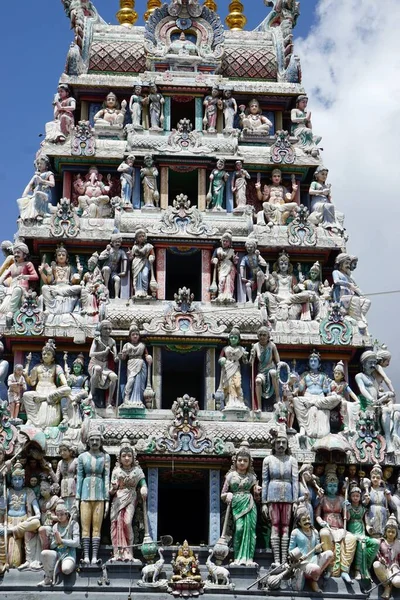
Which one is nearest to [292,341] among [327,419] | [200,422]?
[327,419]

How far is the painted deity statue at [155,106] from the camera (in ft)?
120

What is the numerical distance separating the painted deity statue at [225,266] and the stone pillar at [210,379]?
2056 mm

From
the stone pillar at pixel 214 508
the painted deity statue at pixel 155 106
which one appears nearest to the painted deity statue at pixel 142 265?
the painted deity statue at pixel 155 106

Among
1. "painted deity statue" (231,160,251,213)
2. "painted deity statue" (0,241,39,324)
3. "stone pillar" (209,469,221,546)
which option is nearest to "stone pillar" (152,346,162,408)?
"stone pillar" (209,469,221,546)

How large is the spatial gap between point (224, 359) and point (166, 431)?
294cm

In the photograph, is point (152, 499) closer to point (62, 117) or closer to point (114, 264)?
point (114, 264)

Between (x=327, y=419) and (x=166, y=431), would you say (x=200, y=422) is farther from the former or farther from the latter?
(x=327, y=419)

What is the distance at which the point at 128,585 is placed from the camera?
2639 cm

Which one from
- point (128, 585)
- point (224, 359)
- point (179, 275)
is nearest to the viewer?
point (128, 585)

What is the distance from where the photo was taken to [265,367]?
30422 millimetres

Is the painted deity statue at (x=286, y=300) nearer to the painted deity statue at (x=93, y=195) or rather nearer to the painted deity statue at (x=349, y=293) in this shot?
the painted deity statue at (x=349, y=293)

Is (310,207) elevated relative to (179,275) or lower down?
→ elevated

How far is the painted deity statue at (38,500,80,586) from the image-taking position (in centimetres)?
2628

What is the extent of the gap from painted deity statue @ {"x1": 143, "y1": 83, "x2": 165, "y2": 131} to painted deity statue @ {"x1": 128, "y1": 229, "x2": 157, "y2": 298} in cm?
550
